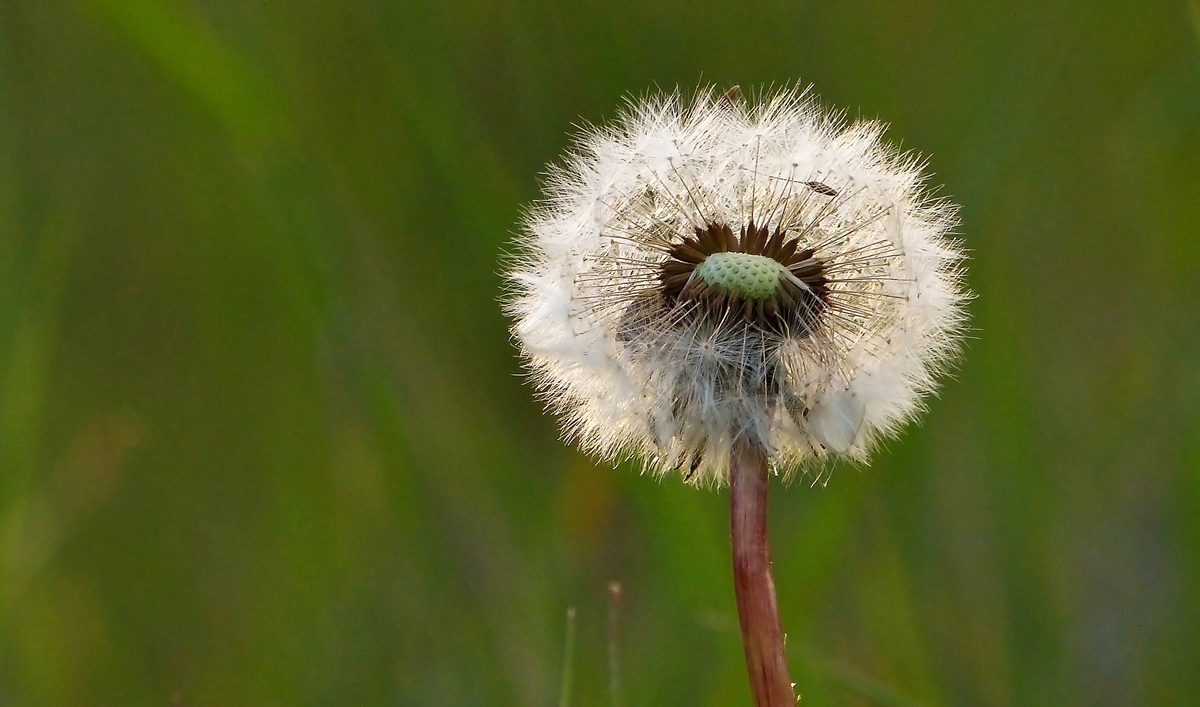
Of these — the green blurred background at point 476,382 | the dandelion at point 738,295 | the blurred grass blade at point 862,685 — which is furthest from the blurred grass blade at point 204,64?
the blurred grass blade at point 862,685

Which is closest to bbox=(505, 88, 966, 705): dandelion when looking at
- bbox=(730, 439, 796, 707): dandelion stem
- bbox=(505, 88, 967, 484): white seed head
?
bbox=(505, 88, 967, 484): white seed head

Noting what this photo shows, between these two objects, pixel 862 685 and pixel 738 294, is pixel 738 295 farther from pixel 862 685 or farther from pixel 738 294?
pixel 862 685

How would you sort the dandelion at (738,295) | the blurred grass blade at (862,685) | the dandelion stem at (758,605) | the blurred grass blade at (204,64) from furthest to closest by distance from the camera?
the blurred grass blade at (204,64) → the blurred grass blade at (862,685) → the dandelion at (738,295) → the dandelion stem at (758,605)

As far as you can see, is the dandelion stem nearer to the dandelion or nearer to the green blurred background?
the dandelion

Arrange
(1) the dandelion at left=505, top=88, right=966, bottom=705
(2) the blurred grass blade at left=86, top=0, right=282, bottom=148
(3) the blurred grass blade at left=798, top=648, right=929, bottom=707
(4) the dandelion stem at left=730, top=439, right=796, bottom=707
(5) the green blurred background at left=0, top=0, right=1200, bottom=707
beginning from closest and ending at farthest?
(4) the dandelion stem at left=730, top=439, right=796, bottom=707, (1) the dandelion at left=505, top=88, right=966, bottom=705, (3) the blurred grass blade at left=798, top=648, right=929, bottom=707, (5) the green blurred background at left=0, top=0, right=1200, bottom=707, (2) the blurred grass blade at left=86, top=0, right=282, bottom=148

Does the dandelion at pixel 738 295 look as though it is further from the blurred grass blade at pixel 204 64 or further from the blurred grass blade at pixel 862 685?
the blurred grass blade at pixel 204 64

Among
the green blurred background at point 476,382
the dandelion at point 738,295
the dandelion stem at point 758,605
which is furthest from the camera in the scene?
the green blurred background at point 476,382

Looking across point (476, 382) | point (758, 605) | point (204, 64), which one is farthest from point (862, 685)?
point (204, 64)

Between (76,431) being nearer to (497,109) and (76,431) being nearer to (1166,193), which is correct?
(497,109)
